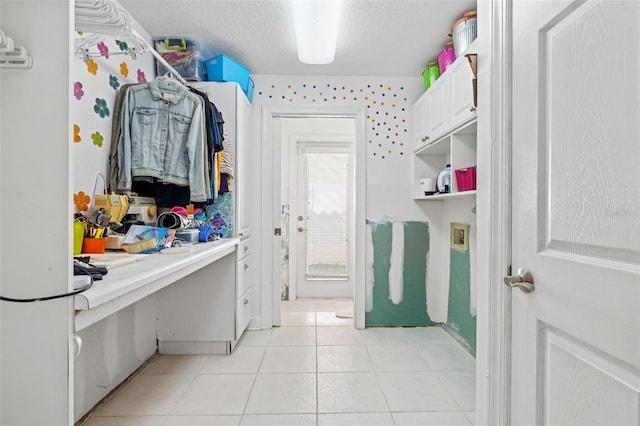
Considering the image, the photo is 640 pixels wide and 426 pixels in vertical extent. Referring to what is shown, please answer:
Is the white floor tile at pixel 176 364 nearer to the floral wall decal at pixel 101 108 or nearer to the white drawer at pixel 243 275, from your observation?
the white drawer at pixel 243 275

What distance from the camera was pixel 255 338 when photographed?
8.69ft

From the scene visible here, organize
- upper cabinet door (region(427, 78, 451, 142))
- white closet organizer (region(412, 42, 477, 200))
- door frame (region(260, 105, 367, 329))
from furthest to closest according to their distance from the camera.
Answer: door frame (region(260, 105, 367, 329))
upper cabinet door (region(427, 78, 451, 142))
white closet organizer (region(412, 42, 477, 200))

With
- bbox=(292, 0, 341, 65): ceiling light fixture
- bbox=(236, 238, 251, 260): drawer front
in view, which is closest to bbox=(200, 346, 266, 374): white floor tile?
bbox=(236, 238, 251, 260): drawer front

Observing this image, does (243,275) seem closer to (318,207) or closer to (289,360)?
(289,360)

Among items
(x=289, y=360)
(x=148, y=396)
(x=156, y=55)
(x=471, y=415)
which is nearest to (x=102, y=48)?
(x=156, y=55)

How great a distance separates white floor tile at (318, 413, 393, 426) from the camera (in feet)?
5.11

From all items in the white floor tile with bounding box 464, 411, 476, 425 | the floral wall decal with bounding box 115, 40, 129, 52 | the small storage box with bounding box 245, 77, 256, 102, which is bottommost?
the white floor tile with bounding box 464, 411, 476, 425

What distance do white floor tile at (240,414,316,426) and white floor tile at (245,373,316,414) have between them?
0.03 metres

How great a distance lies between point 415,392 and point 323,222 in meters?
2.35

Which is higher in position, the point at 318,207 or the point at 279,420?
the point at 318,207

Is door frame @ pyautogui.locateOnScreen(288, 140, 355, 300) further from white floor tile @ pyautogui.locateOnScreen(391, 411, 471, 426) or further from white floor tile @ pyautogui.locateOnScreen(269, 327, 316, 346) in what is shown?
white floor tile @ pyautogui.locateOnScreen(391, 411, 471, 426)

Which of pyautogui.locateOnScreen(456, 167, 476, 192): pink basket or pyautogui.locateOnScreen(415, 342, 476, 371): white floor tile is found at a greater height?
pyautogui.locateOnScreen(456, 167, 476, 192): pink basket

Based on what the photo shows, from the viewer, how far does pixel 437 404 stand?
1.72 metres

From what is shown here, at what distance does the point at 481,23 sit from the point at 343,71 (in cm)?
179
